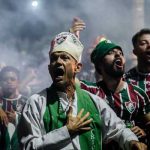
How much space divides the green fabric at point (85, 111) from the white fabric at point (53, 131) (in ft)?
0.15

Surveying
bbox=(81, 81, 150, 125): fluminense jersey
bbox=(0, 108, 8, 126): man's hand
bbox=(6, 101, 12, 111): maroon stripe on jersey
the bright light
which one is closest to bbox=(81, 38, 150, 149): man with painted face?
bbox=(81, 81, 150, 125): fluminense jersey

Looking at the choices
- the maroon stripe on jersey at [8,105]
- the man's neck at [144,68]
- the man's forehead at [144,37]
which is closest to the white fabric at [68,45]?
the man's neck at [144,68]

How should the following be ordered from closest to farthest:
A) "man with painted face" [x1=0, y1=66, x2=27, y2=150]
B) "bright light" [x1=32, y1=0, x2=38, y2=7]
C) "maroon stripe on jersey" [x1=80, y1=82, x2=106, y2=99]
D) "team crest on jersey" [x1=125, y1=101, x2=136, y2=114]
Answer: "team crest on jersey" [x1=125, y1=101, x2=136, y2=114] < "maroon stripe on jersey" [x1=80, y1=82, x2=106, y2=99] < "man with painted face" [x1=0, y1=66, x2=27, y2=150] < "bright light" [x1=32, y1=0, x2=38, y2=7]

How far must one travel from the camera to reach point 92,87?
4.95 metres

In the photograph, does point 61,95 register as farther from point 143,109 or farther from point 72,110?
point 143,109

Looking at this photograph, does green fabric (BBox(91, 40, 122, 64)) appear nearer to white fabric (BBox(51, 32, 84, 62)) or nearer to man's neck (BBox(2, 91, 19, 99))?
white fabric (BBox(51, 32, 84, 62))

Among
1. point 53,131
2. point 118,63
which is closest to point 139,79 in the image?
point 118,63

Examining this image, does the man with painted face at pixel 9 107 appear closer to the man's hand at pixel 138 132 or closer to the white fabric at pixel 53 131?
the white fabric at pixel 53 131

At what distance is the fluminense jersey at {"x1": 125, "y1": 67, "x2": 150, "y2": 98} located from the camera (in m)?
5.21

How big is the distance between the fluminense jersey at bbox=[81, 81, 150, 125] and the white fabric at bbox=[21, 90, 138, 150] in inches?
21.6

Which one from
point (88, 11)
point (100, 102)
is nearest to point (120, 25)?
point (88, 11)

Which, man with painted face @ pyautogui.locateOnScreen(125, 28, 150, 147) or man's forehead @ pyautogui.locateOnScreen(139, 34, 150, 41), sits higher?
man's forehead @ pyautogui.locateOnScreen(139, 34, 150, 41)

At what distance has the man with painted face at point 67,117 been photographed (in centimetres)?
384

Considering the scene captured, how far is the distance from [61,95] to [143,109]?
1.09m
